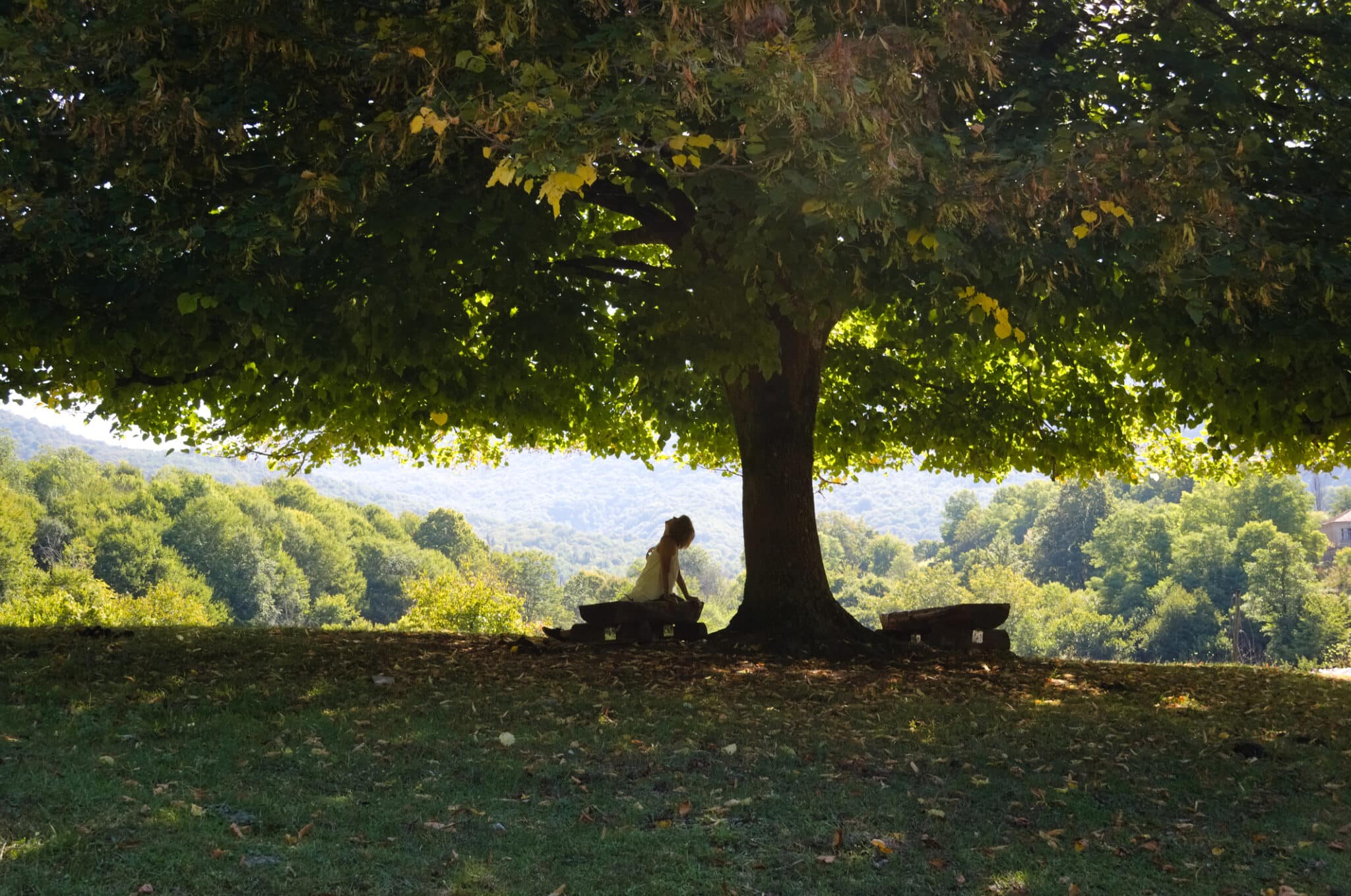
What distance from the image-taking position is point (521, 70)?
770 centimetres

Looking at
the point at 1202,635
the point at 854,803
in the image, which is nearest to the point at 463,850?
the point at 854,803

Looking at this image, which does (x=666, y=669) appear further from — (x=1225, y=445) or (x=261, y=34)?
(x=1225, y=445)

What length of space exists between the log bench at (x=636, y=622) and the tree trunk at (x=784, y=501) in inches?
22.5

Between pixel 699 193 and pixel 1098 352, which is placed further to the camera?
pixel 1098 352

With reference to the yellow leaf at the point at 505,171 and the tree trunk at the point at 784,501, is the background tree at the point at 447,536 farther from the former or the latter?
the yellow leaf at the point at 505,171

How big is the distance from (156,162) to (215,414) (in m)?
8.63

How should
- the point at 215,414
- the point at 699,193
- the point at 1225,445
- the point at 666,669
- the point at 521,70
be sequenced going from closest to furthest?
1. the point at 521,70
2. the point at 699,193
3. the point at 666,669
4. the point at 1225,445
5. the point at 215,414

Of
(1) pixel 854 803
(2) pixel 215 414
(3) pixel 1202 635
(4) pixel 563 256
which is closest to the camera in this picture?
(1) pixel 854 803

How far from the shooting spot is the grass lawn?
234 inches

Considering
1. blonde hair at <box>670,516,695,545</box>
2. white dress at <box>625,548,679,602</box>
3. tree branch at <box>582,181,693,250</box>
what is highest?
tree branch at <box>582,181,693,250</box>

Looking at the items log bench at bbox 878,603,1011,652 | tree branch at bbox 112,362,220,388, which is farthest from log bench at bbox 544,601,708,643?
tree branch at bbox 112,362,220,388

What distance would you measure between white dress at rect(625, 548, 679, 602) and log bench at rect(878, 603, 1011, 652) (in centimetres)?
288

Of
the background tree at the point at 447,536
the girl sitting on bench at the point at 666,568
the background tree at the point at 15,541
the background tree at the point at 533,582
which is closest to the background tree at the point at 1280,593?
the background tree at the point at 533,582

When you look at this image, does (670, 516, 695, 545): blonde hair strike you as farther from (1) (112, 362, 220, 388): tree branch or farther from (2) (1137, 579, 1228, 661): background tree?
(2) (1137, 579, 1228, 661): background tree
